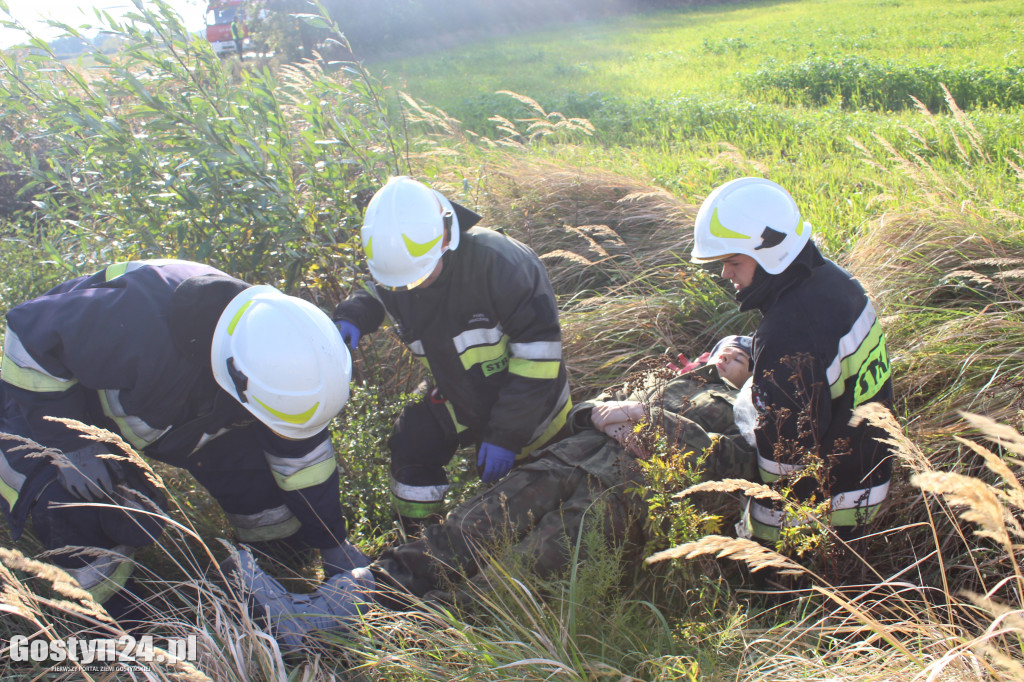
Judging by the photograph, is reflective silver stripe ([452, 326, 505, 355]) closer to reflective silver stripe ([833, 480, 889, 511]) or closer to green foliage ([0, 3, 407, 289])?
green foliage ([0, 3, 407, 289])

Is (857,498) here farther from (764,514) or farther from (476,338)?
(476,338)

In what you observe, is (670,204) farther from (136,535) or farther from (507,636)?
(136,535)

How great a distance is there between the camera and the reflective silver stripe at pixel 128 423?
2.48 metres

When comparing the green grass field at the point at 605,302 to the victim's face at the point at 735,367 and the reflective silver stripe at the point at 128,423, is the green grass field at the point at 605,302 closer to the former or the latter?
the reflective silver stripe at the point at 128,423

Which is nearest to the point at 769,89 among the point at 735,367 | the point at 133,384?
the point at 735,367

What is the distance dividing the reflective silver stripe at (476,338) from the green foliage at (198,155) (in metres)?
1.18

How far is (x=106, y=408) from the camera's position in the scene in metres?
2.50

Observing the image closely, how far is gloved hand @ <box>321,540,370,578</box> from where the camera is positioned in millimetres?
2756

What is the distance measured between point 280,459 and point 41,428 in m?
0.86

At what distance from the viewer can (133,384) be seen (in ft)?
7.76

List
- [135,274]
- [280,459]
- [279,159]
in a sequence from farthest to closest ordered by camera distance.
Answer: [279,159], [280,459], [135,274]

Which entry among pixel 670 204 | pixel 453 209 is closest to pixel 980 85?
pixel 670 204

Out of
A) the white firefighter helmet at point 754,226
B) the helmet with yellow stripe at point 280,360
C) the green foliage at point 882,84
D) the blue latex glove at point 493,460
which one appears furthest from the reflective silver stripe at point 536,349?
the green foliage at point 882,84
